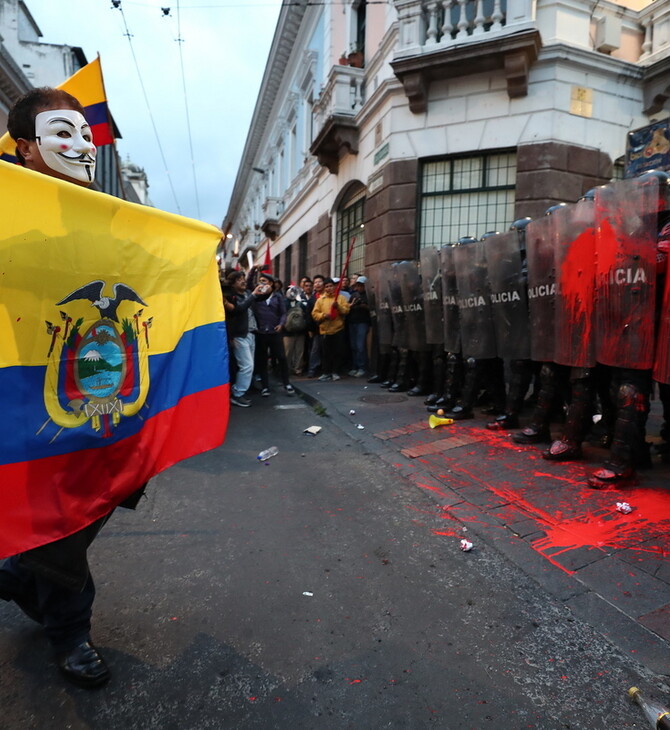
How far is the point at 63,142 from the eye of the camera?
5.81 ft

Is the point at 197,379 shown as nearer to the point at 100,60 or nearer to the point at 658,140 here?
the point at 100,60

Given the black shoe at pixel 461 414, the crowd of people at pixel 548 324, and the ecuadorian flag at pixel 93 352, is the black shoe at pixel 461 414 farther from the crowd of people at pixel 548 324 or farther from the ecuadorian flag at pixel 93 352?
the ecuadorian flag at pixel 93 352

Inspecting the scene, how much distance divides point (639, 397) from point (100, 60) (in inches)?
206

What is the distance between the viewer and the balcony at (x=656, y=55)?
916cm

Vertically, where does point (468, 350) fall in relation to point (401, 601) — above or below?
above

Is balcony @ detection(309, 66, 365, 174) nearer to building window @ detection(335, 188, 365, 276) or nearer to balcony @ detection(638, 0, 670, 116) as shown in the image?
building window @ detection(335, 188, 365, 276)

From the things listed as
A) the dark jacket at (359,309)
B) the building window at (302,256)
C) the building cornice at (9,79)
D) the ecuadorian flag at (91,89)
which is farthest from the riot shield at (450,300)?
the building cornice at (9,79)

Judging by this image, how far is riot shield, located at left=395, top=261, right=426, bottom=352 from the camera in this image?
22.8 feet

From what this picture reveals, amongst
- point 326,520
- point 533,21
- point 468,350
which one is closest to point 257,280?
point 468,350

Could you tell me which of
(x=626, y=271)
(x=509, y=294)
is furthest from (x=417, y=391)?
(x=626, y=271)

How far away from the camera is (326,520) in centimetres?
326

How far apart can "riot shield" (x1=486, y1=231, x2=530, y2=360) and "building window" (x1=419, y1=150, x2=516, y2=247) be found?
515 cm

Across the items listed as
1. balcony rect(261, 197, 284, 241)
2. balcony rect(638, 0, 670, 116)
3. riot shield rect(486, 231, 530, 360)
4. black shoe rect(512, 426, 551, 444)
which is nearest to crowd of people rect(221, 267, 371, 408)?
riot shield rect(486, 231, 530, 360)

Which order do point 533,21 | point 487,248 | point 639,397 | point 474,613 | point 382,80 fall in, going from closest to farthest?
point 474,613
point 639,397
point 487,248
point 533,21
point 382,80
